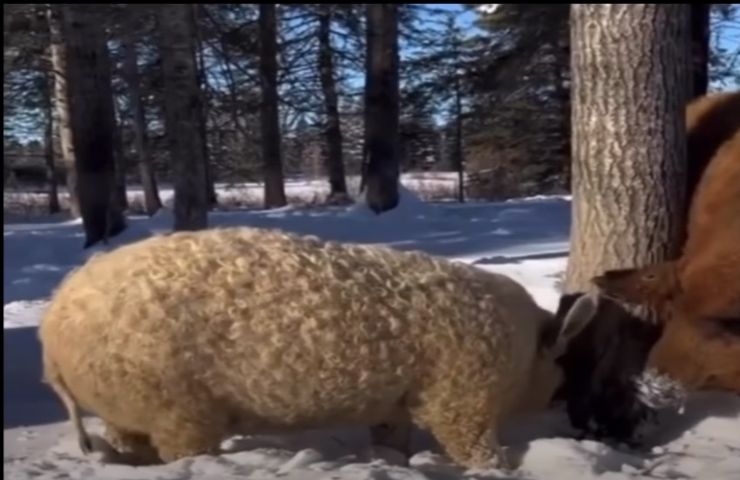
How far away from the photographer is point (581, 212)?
6.42 meters

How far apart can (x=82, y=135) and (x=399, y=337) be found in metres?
11.2

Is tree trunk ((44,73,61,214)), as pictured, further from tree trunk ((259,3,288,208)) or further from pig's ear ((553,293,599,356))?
pig's ear ((553,293,599,356))

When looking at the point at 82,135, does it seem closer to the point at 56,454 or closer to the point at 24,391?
the point at 24,391

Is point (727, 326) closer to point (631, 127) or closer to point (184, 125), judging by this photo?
point (631, 127)

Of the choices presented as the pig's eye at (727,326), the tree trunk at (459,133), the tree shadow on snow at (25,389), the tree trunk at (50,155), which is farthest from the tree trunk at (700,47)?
the tree trunk at (50,155)

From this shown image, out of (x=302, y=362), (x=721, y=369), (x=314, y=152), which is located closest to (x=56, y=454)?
(x=302, y=362)

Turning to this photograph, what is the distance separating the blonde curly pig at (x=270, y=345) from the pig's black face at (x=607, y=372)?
0.60 metres

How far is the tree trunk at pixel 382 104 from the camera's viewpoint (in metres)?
18.8

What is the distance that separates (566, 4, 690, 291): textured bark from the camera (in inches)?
242

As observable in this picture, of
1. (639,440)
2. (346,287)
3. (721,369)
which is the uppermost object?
(346,287)

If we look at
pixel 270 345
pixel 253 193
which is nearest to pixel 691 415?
pixel 270 345

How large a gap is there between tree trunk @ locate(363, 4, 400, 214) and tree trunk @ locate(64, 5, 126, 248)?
4245 millimetres

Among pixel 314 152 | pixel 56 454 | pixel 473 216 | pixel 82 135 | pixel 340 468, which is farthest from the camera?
pixel 314 152

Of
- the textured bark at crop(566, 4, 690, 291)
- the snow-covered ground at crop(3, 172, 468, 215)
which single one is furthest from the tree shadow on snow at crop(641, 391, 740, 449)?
the snow-covered ground at crop(3, 172, 468, 215)
